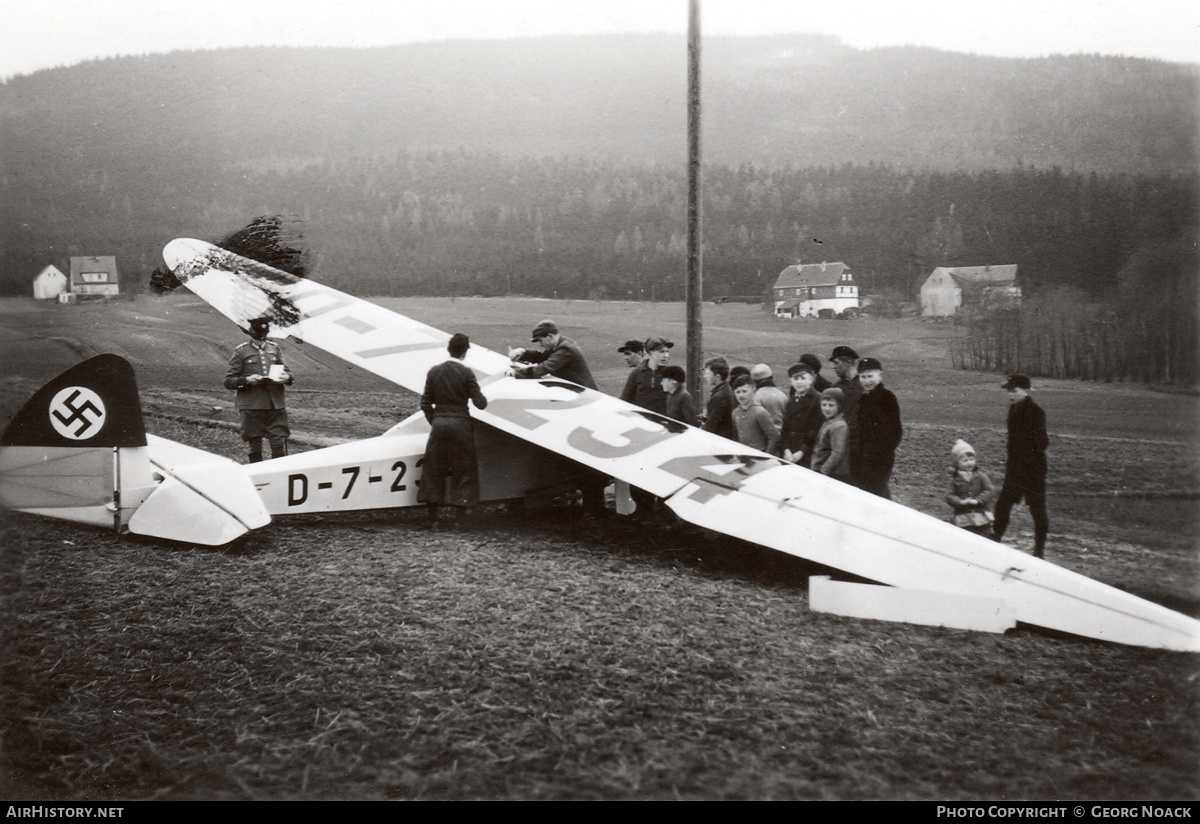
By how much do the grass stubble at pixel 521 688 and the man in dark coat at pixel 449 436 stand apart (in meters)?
0.93

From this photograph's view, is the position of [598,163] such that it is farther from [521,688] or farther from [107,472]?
[521,688]

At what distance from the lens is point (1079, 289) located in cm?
569

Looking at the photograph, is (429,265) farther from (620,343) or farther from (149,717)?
(149,717)

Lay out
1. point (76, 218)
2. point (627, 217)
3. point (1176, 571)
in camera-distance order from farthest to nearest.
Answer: point (627, 217), point (76, 218), point (1176, 571)

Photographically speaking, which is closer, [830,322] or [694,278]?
[694,278]

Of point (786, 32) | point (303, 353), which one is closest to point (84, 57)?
point (303, 353)

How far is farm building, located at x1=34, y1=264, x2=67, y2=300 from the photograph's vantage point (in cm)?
507

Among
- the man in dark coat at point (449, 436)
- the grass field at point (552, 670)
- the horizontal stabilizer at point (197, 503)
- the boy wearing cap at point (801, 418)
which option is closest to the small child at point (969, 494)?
the grass field at point (552, 670)

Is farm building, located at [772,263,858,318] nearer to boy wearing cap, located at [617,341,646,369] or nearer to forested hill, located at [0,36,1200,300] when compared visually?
forested hill, located at [0,36,1200,300]

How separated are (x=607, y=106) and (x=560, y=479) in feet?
12.2

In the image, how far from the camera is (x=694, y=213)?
6340 millimetres

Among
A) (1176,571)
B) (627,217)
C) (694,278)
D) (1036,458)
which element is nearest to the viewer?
(1176,571)

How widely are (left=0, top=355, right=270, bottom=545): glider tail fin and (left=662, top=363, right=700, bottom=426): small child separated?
3079 mm

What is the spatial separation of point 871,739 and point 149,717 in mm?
2491
